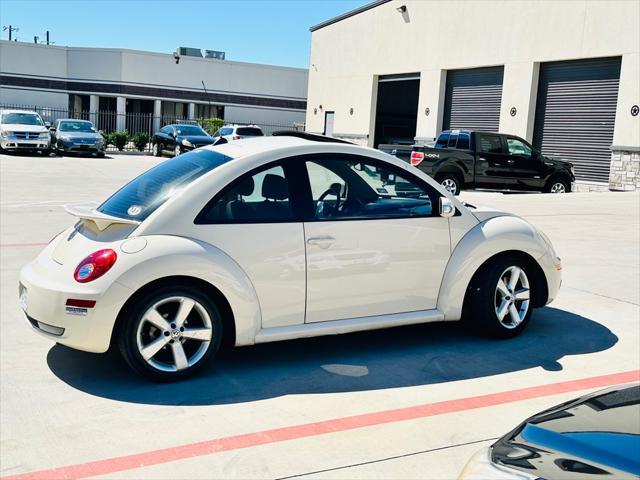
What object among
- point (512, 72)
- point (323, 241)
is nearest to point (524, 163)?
point (512, 72)

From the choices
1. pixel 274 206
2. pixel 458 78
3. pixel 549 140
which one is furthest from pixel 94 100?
pixel 274 206

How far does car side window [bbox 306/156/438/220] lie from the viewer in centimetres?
535

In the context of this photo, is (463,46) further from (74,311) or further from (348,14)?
(74,311)

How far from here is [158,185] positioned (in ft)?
Answer: 17.3

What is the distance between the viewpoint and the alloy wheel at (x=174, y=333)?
4.73 meters

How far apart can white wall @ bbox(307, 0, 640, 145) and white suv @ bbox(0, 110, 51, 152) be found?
15.0 metres

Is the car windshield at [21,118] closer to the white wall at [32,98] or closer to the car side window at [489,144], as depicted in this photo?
the car side window at [489,144]

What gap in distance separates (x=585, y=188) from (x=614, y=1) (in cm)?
589

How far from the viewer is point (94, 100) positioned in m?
52.9

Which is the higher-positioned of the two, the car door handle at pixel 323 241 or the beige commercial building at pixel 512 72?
the beige commercial building at pixel 512 72

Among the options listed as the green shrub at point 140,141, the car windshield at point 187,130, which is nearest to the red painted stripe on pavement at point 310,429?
the car windshield at point 187,130

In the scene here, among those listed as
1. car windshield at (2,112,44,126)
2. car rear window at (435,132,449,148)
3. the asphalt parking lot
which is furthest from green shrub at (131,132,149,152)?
the asphalt parking lot

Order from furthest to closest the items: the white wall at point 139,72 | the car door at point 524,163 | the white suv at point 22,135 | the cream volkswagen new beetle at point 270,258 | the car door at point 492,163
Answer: the white wall at point 139,72, the white suv at point 22,135, the car door at point 524,163, the car door at point 492,163, the cream volkswagen new beetle at point 270,258

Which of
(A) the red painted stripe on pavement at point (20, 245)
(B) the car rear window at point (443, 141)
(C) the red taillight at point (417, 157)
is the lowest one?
(A) the red painted stripe on pavement at point (20, 245)
